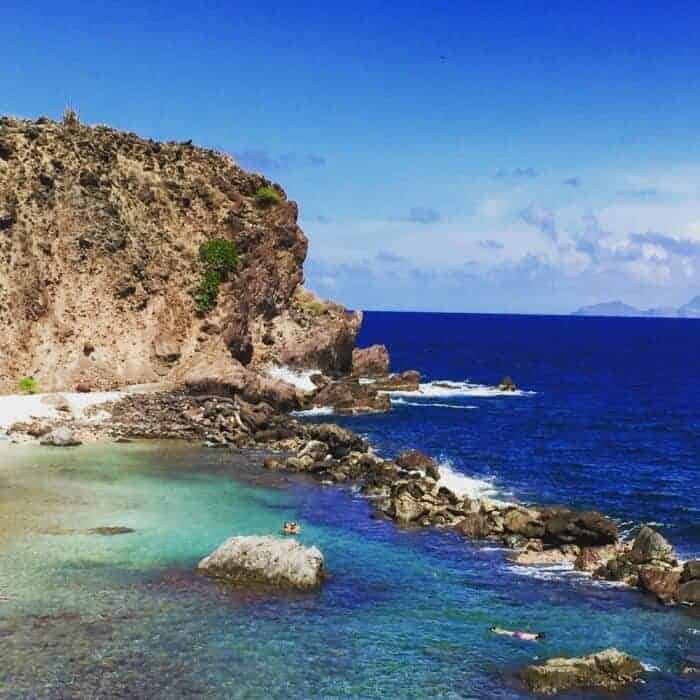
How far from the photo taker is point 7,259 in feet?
286

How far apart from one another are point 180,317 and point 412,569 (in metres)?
60.9

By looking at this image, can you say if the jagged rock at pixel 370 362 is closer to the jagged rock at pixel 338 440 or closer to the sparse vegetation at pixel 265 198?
the sparse vegetation at pixel 265 198

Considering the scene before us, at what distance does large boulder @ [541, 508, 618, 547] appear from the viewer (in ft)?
140

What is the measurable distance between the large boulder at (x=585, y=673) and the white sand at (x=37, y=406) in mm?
49480

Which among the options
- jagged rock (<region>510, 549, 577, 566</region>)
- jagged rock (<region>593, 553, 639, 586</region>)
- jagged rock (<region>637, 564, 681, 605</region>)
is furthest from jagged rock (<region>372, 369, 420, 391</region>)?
jagged rock (<region>637, 564, 681, 605</region>)

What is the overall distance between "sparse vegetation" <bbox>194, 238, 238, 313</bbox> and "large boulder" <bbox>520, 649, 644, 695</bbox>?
238ft

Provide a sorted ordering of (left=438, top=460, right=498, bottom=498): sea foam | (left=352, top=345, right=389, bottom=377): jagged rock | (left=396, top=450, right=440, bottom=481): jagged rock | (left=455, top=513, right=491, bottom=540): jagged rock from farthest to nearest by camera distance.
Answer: (left=352, top=345, right=389, bottom=377): jagged rock, (left=396, top=450, right=440, bottom=481): jagged rock, (left=438, top=460, right=498, bottom=498): sea foam, (left=455, top=513, right=491, bottom=540): jagged rock

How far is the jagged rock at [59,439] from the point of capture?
204ft

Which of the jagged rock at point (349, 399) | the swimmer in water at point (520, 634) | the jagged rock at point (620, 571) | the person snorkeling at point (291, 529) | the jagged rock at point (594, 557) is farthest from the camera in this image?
the jagged rock at point (349, 399)

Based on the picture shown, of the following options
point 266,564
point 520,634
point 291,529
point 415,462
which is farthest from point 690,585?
point 415,462

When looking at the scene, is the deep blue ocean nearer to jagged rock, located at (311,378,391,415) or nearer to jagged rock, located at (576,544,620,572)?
jagged rock, located at (576,544,620,572)

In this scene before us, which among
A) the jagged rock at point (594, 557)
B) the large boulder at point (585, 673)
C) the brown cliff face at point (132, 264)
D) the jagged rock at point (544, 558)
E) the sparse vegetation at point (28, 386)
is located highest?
the brown cliff face at point (132, 264)

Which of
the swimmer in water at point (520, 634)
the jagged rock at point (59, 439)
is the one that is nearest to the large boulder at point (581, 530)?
the swimmer in water at point (520, 634)

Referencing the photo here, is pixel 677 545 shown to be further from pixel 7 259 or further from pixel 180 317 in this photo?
pixel 7 259
